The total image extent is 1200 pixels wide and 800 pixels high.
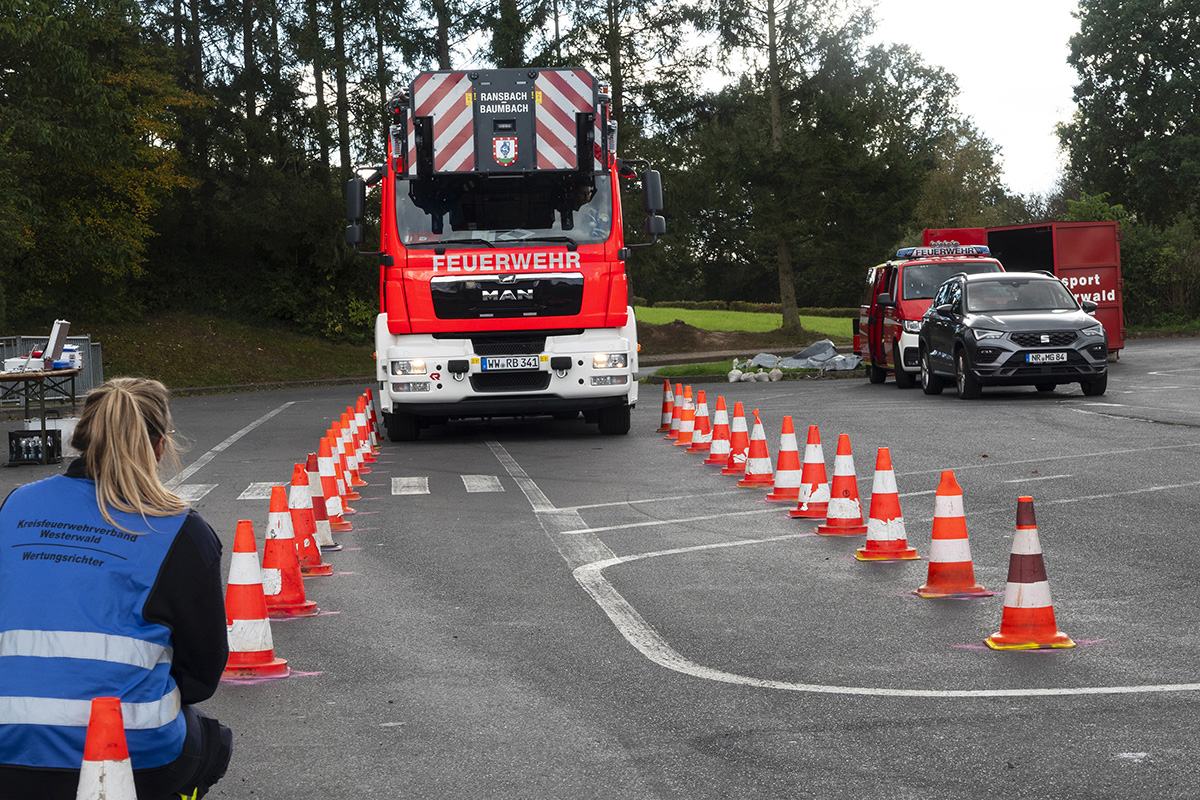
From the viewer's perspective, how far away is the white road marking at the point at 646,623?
558 centimetres

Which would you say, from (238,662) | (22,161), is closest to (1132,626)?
(238,662)

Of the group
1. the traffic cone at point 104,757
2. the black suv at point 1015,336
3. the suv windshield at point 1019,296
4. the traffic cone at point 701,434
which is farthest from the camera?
the suv windshield at point 1019,296

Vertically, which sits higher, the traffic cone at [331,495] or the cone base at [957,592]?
the traffic cone at [331,495]

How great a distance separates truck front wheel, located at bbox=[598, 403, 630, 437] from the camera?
17.3 meters

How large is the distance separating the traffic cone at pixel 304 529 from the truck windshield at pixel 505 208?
25.9 ft

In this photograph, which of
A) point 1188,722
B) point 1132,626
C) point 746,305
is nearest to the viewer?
point 1188,722

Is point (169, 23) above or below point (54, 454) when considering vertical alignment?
above

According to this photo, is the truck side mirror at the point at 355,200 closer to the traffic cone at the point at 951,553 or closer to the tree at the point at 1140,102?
the traffic cone at the point at 951,553

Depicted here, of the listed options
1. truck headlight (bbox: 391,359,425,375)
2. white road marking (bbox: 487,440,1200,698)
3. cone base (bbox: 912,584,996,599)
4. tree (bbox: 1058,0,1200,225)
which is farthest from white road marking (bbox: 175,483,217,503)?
tree (bbox: 1058,0,1200,225)

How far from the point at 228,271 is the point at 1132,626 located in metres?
42.0

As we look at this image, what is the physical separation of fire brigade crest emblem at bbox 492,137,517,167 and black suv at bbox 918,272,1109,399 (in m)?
7.56

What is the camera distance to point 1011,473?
40.8ft

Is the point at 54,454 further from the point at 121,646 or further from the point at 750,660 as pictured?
the point at 121,646

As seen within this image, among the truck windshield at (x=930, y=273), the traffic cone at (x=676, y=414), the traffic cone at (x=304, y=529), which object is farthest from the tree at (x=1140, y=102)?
the traffic cone at (x=304, y=529)
